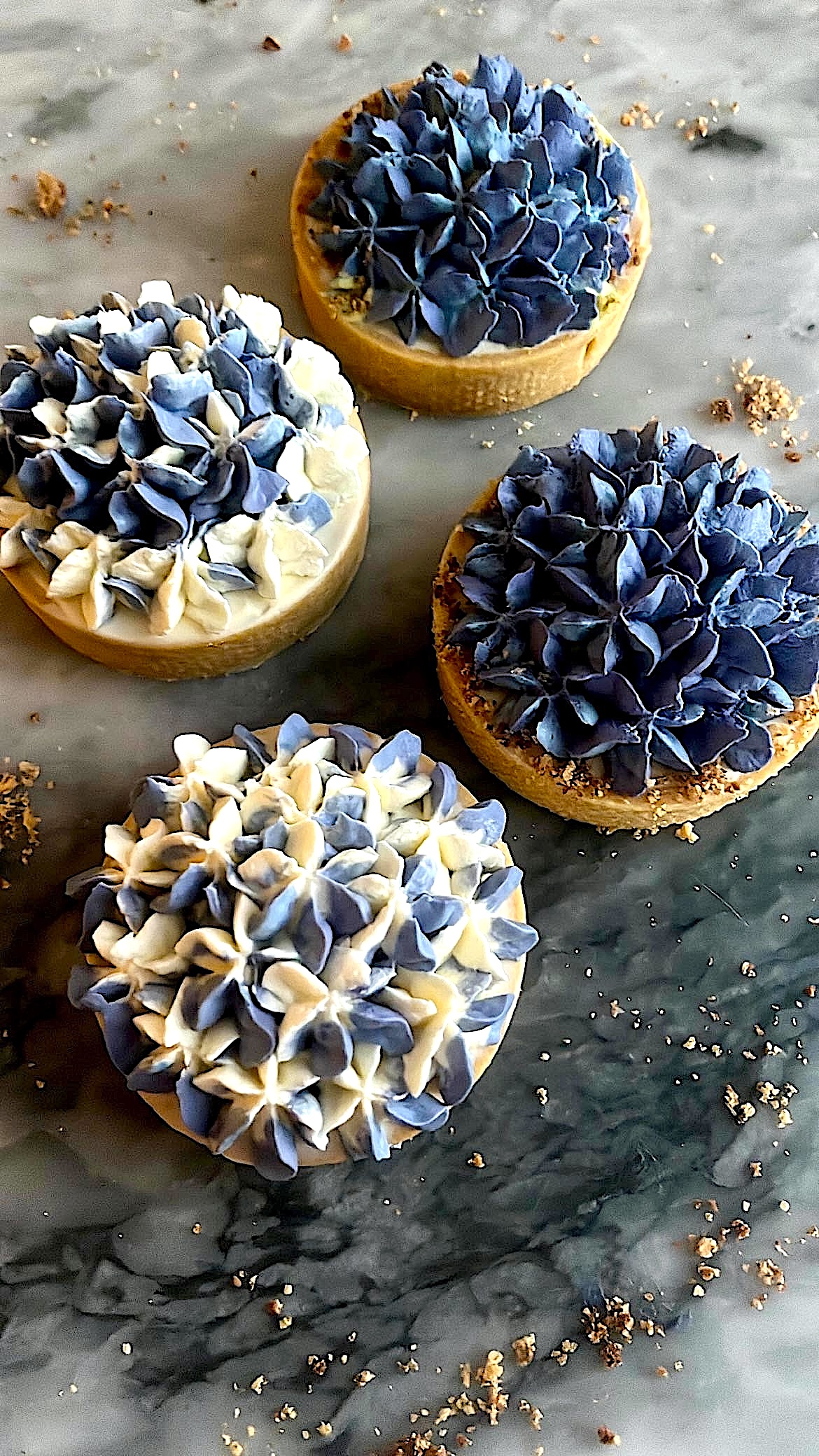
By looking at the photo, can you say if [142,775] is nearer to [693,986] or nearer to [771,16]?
[693,986]

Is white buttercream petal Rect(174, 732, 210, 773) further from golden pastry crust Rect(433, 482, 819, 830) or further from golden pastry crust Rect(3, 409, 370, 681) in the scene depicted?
golden pastry crust Rect(433, 482, 819, 830)

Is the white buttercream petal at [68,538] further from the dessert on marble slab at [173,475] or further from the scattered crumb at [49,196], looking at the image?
the scattered crumb at [49,196]

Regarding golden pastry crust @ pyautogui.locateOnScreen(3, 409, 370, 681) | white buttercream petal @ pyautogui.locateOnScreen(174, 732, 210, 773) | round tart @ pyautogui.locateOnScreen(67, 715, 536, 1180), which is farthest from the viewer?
golden pastry crust @ pyautogui.locateOnScreen(3, 409, 370, 681)

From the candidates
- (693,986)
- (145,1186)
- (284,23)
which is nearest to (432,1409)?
(145,1186)

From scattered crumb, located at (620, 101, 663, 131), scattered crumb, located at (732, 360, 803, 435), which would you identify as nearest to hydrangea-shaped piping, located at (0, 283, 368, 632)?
scattered crumb, located at (732, 360, 803, 435)

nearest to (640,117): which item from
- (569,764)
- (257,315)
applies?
(257,315)

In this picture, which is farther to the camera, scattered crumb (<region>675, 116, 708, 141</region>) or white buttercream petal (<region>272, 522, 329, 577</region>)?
scattered crumb (<region>675, 116, 708, 141</region>)

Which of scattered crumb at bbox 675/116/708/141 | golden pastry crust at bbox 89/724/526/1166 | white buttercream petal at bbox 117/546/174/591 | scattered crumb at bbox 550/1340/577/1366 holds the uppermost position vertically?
scattered crumb at bbox 675/116/708/141
